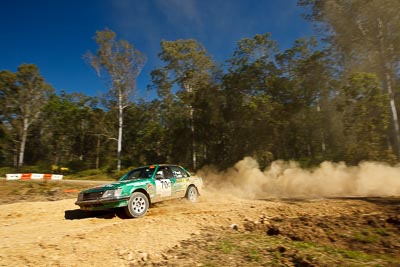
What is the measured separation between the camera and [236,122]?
30.7m

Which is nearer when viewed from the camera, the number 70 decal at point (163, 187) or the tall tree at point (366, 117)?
the number 70 decal at point (163, 187)

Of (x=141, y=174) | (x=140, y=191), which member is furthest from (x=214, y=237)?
(x=141, y=174)

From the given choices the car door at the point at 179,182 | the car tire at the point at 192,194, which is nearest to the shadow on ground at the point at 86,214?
the car door at the point at 179,182

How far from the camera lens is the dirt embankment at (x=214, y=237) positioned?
4.79 metres

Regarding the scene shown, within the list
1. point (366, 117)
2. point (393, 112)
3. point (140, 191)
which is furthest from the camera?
point (366, 117)

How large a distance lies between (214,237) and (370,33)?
21226 mm

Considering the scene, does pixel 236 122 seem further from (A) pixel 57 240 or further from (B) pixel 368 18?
(A) pixel 57 240

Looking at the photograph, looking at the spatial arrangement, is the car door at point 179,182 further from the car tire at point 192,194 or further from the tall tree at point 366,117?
the tall tree at point 366,117

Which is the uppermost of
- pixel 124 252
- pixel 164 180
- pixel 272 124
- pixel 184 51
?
pixel 184 51

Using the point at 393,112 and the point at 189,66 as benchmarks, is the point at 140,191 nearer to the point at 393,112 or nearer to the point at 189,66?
the point at 393,112

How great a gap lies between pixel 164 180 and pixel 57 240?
3867 mm

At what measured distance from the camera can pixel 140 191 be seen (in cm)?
827

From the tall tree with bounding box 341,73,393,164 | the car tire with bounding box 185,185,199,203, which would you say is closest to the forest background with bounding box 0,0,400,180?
the tall tree with bounding box 341,73,393,164

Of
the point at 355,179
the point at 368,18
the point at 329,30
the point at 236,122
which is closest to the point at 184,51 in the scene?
the point at 236,122
